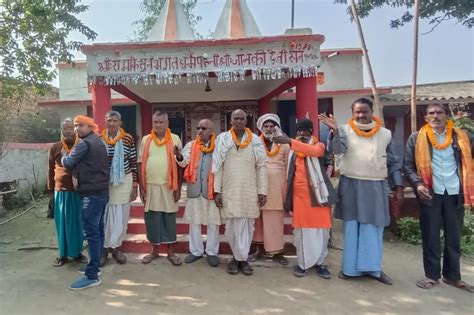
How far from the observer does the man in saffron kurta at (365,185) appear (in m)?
3.61

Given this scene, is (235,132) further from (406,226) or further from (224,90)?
(224,90)

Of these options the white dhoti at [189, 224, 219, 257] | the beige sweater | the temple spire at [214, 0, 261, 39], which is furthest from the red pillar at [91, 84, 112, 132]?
the temple spire at [214, 0, 261, 39]

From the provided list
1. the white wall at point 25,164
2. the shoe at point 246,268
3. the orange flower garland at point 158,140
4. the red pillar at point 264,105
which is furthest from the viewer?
the red pillar at point 264,105

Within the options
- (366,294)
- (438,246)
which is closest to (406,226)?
(438,246)

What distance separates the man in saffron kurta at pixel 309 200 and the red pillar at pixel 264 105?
4.65m

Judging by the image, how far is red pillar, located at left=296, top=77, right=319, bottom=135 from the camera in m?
4.98

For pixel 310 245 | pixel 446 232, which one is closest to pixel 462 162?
pixel 446 232

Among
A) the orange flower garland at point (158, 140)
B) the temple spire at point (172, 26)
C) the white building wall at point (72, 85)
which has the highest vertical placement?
the temple spire at point (172, 26)

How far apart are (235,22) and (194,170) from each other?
4.94m

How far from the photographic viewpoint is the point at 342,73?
980 centimetres

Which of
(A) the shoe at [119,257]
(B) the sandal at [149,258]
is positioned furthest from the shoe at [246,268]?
(A) the shoe at [119,257]

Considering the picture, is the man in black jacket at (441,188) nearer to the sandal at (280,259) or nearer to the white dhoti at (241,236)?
the sandal at (280,259)

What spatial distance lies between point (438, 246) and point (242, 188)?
2.09 meters

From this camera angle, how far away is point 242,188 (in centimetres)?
385
